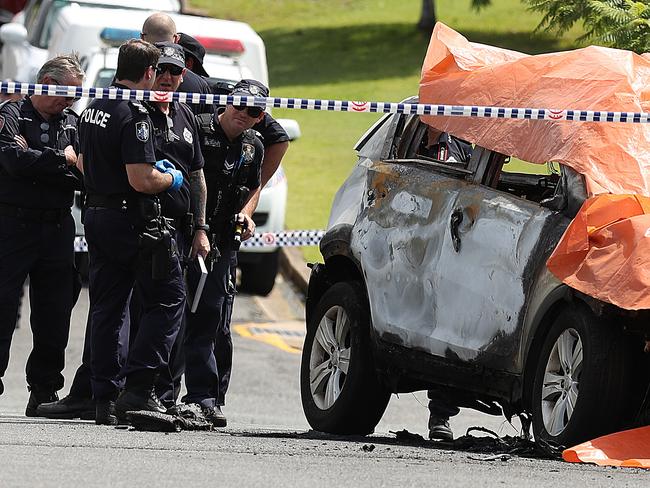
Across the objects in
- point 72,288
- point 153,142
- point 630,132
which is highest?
point 630,132

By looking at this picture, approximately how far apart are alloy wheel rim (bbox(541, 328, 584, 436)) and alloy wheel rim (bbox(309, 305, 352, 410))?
1.59 metres

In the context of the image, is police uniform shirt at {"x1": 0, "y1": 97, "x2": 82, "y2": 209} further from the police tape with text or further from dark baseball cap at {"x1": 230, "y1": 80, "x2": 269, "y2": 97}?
dark baseball cap at {"x1": 230, "y1": 80, "x2": 269, "y2": 97}

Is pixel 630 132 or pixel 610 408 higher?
pixel 630 132

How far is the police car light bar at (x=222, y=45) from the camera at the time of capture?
14.8 m

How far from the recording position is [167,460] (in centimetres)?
606

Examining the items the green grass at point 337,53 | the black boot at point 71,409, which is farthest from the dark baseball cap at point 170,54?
the green grass at point 337,53

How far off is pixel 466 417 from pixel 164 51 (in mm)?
3856

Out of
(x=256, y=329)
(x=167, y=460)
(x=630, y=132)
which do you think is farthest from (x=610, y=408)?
(x=256, y=329)

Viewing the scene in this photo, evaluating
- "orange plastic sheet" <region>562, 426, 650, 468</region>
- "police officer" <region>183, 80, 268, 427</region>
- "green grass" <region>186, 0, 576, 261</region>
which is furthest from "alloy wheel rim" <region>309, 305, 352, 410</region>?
"green grass" <region>186, 0, 576, 261</region>

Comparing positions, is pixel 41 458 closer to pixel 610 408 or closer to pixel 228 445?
pixel 228 445

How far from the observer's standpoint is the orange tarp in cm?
630

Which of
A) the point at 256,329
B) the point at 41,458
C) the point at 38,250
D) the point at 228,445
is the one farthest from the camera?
the point at 256,329

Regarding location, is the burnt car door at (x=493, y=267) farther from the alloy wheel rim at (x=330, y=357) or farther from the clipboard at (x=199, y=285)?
the clipboard at (x=199, y=285)

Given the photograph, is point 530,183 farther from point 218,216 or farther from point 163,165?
point 163,165
